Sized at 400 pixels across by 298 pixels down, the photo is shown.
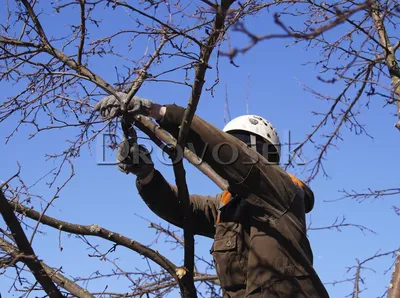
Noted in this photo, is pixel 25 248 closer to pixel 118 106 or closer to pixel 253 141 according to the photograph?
pixel 118 106

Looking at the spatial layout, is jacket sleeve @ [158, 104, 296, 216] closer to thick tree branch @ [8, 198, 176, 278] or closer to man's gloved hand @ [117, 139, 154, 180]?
man's gloved hand @ [117, 139, 154, 180]

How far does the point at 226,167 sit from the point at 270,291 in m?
0.77

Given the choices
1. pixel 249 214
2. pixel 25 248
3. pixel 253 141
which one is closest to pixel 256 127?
pixel 253 141

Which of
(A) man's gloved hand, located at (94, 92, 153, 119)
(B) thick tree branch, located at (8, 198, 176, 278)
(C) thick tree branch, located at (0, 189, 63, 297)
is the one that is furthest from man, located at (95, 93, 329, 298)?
(C) thick tree branch, located at (0, 189, 63, 297)

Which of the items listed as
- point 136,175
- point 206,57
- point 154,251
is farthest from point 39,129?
point 206,57

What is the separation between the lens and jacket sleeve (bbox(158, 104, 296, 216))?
12.1 feet

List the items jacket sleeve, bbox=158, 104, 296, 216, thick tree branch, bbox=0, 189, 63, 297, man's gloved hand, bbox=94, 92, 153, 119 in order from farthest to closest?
jacket sleeve, bbox=158, 104, 296, 216 < man's gloved hand, bbox=94, 92, 153, 119 < thick tree branch, bbox=0, 189, 63, 297

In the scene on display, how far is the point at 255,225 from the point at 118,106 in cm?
114

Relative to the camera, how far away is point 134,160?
164 inches

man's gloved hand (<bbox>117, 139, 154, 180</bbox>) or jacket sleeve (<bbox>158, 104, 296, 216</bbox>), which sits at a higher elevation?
man's gloved hand (<bbox>117, 139, 154, 180</bbox>)

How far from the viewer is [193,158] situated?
4605 millimetres

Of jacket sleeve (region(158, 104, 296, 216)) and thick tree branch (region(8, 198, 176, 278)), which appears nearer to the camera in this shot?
jacket sleeve (region(158, 104, 296, 216))

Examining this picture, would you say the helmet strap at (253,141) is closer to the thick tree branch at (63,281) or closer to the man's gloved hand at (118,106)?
the man's gloved hand at (118,106)

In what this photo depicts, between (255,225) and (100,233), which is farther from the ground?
(100,233)
